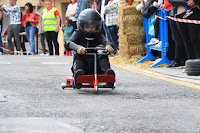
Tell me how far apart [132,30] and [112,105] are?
837 cm

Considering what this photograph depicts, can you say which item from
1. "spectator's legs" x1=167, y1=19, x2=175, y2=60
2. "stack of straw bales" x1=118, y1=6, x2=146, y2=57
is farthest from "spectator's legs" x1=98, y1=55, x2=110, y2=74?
"stack of straw bales" x1=118, y1=6, x2=146, y2=57

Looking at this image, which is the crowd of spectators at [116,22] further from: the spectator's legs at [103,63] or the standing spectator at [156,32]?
the spectator's legs at [103,63]

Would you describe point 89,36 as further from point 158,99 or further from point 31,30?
point 31,30

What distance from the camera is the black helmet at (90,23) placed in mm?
7562

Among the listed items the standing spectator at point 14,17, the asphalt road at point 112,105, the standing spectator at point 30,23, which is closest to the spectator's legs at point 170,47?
Result: the asphalt road at point 112,105

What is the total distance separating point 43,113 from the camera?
5.47 meters

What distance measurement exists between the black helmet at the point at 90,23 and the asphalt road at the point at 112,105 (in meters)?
0.81

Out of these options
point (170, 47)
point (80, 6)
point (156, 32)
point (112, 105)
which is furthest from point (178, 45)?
point (80, 6)

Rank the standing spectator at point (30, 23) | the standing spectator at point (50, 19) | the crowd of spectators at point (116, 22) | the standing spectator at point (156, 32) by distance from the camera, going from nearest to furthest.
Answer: the crowd of spectators at point (116, 22) < the standing spectator at point (156, 32) < the standing spectator at point (50, 19) < the standing spectator at point (30, 23)

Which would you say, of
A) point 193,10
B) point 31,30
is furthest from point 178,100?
point 31,30

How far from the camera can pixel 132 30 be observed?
14.3 meters

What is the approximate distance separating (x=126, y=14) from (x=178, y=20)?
4245mm

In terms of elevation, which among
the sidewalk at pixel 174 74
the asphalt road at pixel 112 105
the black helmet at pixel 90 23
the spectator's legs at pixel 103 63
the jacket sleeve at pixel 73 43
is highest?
the black helmet at pixel 90 23

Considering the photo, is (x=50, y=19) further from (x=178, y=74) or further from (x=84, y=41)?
(x=84, y=41)
